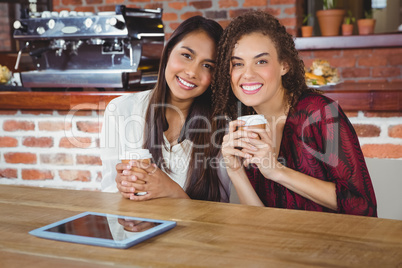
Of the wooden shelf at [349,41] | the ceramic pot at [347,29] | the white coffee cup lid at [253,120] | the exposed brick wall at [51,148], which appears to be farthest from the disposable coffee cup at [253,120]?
the ceramic pot at [347,29]

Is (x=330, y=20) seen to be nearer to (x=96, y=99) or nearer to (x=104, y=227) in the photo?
(x=96, y=99)

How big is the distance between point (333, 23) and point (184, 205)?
3569mm

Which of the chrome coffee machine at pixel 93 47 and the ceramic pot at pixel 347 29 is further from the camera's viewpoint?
the ceramic pot at pixel 347 29

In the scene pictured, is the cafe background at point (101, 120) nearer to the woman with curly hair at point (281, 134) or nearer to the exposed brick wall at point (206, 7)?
the exposed brick wall at point (206, 7)

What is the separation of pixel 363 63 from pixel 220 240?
385 centimetres

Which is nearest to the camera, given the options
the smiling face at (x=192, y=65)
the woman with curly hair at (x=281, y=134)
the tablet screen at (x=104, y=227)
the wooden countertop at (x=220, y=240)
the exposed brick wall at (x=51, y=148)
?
the wooden countertop at (x=220, y=240)

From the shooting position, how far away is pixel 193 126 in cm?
186

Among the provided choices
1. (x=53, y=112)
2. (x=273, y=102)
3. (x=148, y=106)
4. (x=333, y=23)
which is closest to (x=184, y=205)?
(x=273, y=102)

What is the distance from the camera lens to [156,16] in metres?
2.74

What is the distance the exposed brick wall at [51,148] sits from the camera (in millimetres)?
2402

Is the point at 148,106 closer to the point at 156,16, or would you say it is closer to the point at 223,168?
the point at 223,168

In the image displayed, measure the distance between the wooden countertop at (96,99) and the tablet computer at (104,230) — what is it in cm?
122

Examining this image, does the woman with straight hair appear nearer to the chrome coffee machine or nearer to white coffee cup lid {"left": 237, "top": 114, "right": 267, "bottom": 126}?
white coffee cup lid {"left": 237, "top": 114, "right": 267, "bottom": 126}

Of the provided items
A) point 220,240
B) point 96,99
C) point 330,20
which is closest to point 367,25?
point 330,20
